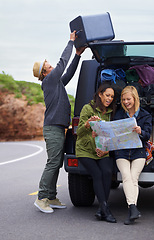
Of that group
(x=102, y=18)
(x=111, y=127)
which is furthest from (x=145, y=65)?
(x=111, y=127)

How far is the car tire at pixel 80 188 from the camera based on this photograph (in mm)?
5961

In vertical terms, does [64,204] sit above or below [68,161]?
below

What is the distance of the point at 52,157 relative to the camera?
20.0ft

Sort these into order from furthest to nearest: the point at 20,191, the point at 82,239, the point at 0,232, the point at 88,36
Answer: the point at 20,191 < the point at 88,36 < the point at 0,232 < the point at 82,239

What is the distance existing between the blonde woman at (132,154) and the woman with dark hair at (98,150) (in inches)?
5.7

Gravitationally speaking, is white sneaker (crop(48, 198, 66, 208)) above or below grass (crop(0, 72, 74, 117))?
below

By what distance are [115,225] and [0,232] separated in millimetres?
1254

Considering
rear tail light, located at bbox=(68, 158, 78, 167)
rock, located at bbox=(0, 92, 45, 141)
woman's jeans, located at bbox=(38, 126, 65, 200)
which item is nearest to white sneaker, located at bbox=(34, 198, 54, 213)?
woman's jeans, located at bbox=(38, 126, 65, 200)

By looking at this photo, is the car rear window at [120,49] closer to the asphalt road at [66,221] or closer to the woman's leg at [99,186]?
the woman's leg at [99,186]

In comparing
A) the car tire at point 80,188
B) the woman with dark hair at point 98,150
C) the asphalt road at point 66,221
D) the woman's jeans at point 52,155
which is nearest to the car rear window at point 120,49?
the woman with dark hair at point 98,150

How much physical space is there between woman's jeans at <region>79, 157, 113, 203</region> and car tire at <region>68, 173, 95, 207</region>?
43 cm

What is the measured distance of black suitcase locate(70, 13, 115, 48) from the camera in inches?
228

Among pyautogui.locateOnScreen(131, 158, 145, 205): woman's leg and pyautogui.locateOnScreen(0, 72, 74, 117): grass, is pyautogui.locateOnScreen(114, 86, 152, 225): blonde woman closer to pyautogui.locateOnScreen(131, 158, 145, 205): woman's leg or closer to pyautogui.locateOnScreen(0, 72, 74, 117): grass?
pyautogui.locateOnScreen(131, 158, 145, 205): woman's leg

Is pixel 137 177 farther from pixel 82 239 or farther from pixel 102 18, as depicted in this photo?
pixel 102 18
